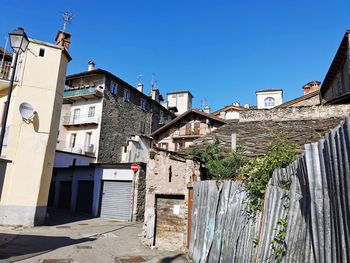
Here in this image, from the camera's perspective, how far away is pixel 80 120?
105 feet

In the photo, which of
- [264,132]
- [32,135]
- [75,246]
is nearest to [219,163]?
[264,132]

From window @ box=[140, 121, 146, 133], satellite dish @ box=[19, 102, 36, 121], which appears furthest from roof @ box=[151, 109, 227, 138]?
satellite dish @ box=[19, 102, 36, 121]

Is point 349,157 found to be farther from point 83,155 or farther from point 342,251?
point 83,155

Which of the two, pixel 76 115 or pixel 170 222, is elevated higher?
pixel 76 115

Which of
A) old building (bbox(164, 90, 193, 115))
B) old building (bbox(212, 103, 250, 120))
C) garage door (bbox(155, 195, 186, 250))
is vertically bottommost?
garage door (bbox(155, 195, 186, 250))

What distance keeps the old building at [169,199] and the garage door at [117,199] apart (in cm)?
833

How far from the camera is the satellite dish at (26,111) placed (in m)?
14.8

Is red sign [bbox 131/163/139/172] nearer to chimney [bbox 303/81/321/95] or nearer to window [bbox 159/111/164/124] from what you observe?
chimney [bbox 303/81/321/95]

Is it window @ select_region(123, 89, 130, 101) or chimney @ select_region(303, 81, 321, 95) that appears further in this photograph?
window @ select_region(123, 89, 130, 101)

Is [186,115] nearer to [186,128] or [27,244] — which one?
[186,128]

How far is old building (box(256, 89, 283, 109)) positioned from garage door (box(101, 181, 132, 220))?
22.9m

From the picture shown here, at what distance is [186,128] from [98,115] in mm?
9805

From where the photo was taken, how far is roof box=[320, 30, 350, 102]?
53.6 ft

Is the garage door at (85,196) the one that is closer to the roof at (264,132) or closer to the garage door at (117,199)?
the garage door at (117,199)
